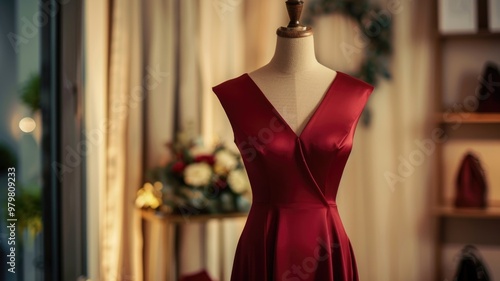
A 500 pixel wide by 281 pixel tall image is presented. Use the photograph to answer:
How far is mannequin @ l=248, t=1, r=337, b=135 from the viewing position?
2.03 m

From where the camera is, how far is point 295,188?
6.46 feet

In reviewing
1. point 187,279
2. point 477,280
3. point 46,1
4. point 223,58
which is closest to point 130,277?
point 187,279

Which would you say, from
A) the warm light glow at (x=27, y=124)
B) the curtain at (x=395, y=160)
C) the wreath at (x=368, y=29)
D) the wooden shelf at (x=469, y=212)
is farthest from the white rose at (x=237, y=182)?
the warm light glow at (x=27, y=124)

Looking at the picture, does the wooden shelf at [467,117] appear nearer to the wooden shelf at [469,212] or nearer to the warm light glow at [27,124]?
the wooden shelf at [469,212]

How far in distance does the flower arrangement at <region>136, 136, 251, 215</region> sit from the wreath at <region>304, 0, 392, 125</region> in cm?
99

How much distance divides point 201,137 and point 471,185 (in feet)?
4.90

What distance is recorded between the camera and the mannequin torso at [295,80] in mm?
2031

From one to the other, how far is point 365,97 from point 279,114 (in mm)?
255

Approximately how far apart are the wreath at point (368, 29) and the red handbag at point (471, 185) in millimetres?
622

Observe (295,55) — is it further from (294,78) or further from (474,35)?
(474,35)

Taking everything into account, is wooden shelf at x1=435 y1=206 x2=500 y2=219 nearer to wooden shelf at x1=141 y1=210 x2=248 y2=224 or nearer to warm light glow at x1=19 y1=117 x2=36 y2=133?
wooden shelf at x1=141 y1=210 x2=248 y2=224

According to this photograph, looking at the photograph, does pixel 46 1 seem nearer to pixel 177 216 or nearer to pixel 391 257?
pixel 177 216

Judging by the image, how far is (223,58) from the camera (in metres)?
4.15

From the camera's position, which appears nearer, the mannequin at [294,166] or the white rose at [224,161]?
the mannequin at [294,166]
